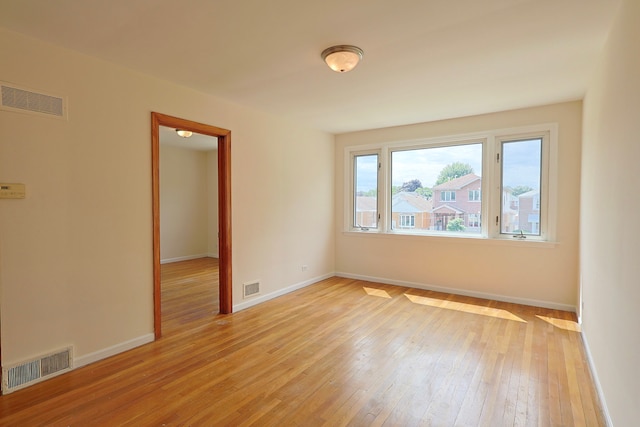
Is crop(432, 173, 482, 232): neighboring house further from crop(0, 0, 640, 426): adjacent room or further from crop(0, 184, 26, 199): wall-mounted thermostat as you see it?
crop(0, 184, 26, 199): wall-mounted thermostat

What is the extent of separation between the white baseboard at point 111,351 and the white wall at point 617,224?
11.5ft

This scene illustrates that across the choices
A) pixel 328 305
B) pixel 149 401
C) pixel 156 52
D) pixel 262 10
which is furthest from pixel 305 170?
pixel 149 401

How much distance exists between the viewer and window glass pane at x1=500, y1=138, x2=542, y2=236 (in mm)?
4230

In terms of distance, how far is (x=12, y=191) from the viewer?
7.61 ft

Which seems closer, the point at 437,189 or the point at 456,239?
the point at 456,239

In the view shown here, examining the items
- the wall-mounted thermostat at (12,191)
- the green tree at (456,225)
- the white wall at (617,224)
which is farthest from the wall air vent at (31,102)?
the green tree at (456,225)

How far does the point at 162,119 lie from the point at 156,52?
75 cm

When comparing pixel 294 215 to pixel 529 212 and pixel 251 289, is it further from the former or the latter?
pixel 529 212

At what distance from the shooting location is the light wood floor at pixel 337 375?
209cm

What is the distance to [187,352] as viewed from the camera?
2967mm

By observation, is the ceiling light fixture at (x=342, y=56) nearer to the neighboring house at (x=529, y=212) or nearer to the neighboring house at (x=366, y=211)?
the neighboring house at (x=529, y=212)

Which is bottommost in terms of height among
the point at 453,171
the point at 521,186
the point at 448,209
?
the point at 448,209

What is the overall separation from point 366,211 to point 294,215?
1402mm

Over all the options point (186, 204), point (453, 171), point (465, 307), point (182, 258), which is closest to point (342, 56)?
point (453, 171)
